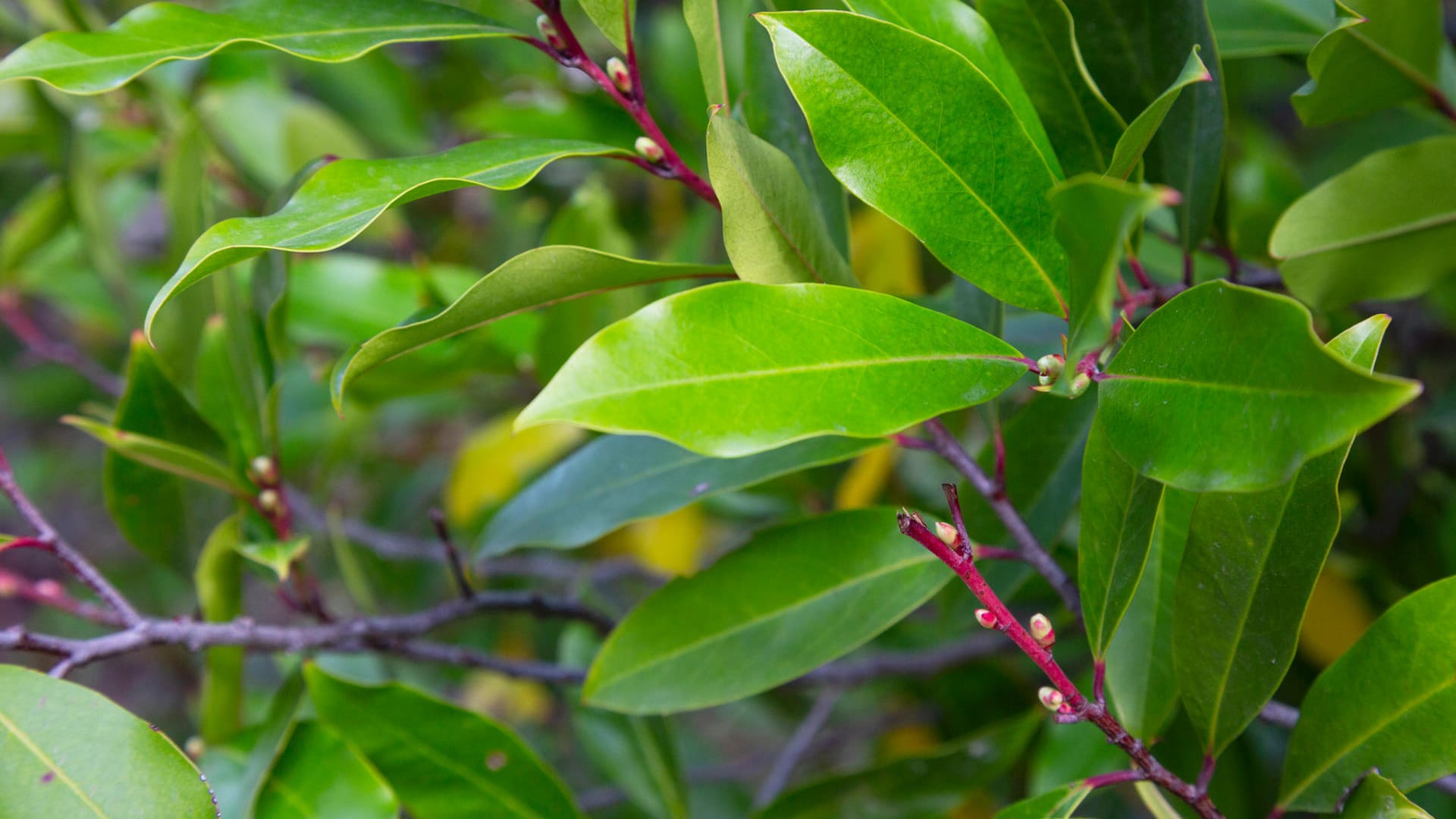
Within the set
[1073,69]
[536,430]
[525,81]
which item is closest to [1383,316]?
[1073,69]

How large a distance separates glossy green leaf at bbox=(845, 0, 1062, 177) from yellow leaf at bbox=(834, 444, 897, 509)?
0.62m

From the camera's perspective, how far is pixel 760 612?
616 millimetres

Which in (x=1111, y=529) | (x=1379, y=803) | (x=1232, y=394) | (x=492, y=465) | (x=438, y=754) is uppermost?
(x=1232, y=394)

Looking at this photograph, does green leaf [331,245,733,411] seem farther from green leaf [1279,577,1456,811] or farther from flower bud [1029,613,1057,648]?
green leaf [1279,577,1456,811]

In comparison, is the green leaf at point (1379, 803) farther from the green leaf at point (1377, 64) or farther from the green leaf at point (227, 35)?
the green leaf at point (227, 35)

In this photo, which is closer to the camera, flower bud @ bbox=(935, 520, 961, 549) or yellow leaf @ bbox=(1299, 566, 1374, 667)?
flower bud @ bbox=(935, 520, 961, 549)

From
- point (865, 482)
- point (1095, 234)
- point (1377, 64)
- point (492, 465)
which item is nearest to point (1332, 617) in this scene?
point (865, 482)

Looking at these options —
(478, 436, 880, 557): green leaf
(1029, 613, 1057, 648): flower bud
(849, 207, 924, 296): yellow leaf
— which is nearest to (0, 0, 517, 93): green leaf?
(478, 436, 880, 557): green leaf

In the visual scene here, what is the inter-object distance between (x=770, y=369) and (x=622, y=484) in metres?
0.30

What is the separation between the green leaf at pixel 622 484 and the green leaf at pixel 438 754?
0.41 ft

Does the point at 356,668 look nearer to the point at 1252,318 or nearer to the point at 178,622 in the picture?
the point at 178,622

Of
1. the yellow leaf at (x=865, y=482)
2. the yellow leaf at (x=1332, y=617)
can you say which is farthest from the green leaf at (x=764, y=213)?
the yellow leaf at (x=1332, y=617)

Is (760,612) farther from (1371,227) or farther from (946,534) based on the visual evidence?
(1371,227)

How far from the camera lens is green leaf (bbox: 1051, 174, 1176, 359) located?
0.31 meters
